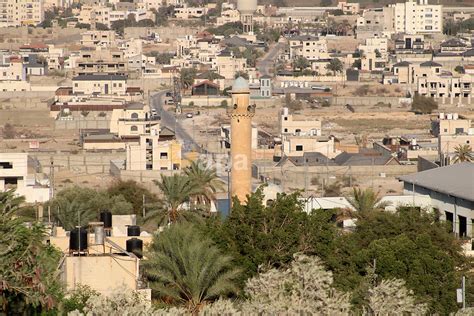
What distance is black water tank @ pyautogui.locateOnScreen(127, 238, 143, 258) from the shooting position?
20.1 m

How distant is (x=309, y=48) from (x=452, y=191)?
61.8m

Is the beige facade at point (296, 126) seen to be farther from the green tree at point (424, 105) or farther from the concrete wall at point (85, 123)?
the green tree at point (424, 105)

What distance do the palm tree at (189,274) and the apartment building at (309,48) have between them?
68.3m

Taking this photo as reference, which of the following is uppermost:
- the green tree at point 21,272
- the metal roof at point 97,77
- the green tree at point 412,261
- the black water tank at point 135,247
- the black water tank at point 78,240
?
the green tree at point 21,272

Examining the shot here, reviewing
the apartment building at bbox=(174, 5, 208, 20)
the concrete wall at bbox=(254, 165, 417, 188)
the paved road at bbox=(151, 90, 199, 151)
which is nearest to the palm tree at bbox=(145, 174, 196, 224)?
the concrete wall at bbox=(254, 165, 417, 188)

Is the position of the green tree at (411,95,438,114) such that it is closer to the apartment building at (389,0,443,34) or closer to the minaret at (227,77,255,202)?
the minaret at (227,77,255,202)

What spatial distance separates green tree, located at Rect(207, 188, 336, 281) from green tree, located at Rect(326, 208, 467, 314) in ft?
1.08

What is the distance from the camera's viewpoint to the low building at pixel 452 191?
27.0 metres

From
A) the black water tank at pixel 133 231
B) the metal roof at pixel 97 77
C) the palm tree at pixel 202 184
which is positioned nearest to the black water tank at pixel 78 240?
the black water tank at pixel 133 231

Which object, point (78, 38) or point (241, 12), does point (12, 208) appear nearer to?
point (78, 38)

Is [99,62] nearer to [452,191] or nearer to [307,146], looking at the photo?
[307,146]

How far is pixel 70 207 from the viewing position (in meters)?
26.8

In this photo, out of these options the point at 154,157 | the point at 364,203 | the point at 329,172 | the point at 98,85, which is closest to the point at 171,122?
the point at 98,85

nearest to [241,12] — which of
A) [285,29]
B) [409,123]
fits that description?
[285,29]
